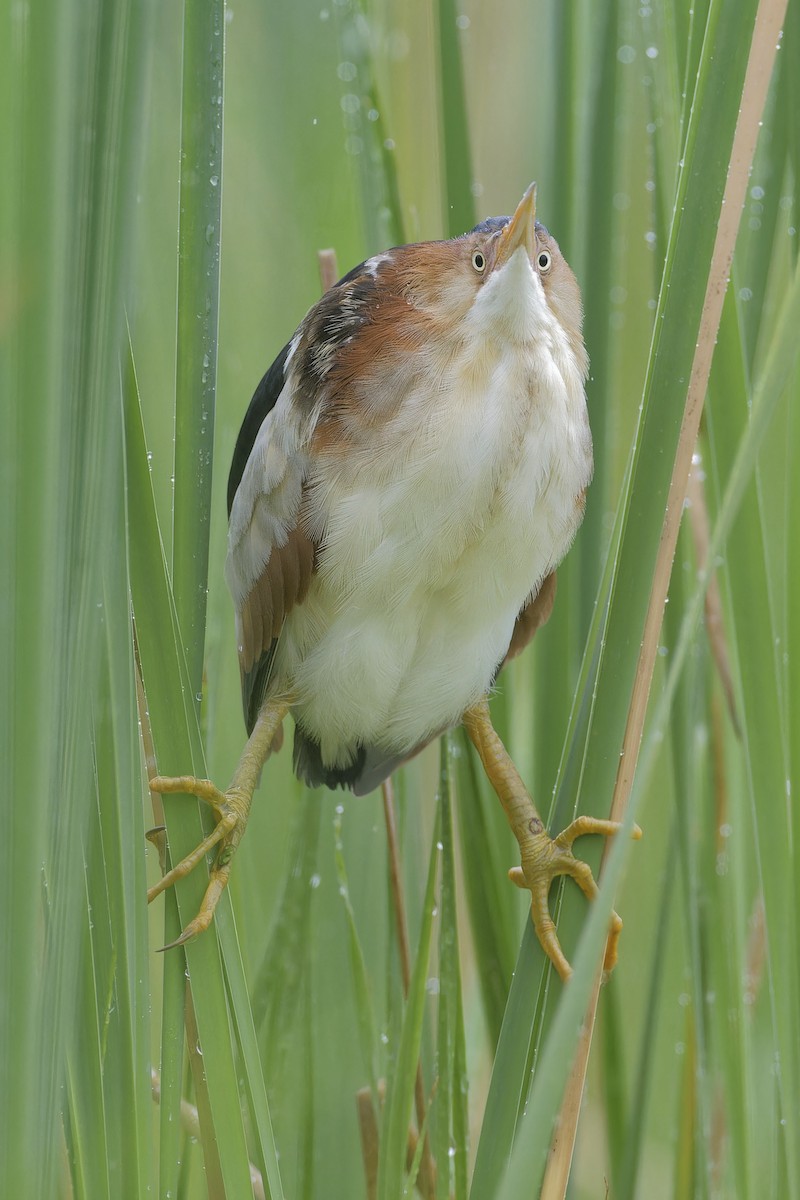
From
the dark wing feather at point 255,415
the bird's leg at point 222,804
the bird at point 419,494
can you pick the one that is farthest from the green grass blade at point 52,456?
the dark wing feather at point 255,415

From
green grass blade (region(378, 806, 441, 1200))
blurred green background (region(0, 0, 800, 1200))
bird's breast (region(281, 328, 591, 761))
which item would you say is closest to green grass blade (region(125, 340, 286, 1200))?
blurred green background (region(0, 0, 800, 1200))

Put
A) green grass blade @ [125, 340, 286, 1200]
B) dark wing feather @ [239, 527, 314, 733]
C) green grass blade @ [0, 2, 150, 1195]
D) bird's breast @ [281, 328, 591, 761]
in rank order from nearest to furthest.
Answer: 1. green grass blade @ [0, 2, 150, 1195]
2. green grass blade @ [125, 340, 286, 1200]
3. bird's breast @ [281, 328, 591, 761]
4. dark wing feather @ [239, 527, 314, 733]

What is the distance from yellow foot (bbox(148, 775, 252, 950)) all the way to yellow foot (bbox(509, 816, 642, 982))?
17 cm

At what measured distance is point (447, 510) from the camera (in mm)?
809

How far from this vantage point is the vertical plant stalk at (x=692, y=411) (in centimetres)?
58

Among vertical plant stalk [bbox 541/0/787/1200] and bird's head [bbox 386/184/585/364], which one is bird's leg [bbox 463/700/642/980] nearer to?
vertical plant stalk [bbox 541/0/787/1200]

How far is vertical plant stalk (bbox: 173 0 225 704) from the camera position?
62 cm

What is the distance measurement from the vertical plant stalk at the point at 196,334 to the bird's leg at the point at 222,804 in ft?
0.20

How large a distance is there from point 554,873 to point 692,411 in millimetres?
382

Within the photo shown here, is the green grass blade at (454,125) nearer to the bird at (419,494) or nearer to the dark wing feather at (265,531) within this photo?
the bird at (419,494)

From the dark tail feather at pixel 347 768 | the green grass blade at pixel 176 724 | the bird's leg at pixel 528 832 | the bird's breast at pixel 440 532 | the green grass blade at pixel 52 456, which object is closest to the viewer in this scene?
the green grass blade at pixel 52 456

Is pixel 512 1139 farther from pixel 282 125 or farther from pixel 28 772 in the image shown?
pixel 282 125

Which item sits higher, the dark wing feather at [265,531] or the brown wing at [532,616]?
the dark wing feather at [265,531]

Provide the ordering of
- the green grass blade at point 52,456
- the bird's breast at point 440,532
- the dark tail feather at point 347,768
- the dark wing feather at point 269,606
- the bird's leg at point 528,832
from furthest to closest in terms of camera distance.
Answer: the dark tail feather at point 347,768 < the dark wing feather at point 269,606 < the bird's breast at point 440,532 < the bird's leg at point 528,832 < the green grass blade at point 52,456
